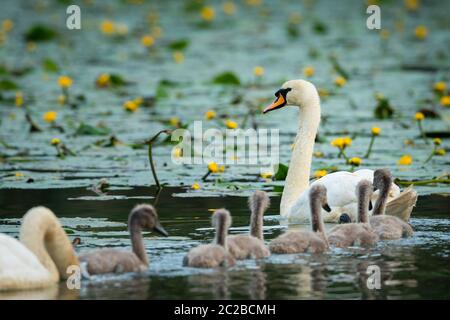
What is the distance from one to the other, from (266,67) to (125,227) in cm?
1299

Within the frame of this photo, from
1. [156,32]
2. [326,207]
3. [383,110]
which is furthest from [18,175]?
[156,32]

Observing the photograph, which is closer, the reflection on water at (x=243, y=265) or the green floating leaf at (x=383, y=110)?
the reflection on water at (x=243, y=265)

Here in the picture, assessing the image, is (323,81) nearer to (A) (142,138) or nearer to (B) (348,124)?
(B) (348,124)

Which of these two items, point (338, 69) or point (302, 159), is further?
point (338, 69)

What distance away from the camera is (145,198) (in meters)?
11.9

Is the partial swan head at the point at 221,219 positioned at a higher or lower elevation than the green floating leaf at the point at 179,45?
lower

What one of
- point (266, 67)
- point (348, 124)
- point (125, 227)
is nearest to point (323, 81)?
point (266, 67)

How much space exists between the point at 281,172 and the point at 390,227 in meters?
3.20

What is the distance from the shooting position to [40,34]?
25844 millimetres

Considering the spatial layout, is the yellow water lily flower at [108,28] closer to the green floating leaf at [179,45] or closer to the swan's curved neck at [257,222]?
the green floating leaf at [179,45]

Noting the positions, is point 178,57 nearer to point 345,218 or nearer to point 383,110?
point 383,110

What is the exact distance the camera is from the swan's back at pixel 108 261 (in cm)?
845

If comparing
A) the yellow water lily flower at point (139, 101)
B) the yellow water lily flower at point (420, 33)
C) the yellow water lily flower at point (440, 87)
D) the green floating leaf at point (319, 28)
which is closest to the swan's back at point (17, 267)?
the yellow water lily flower at point (139, 101)
